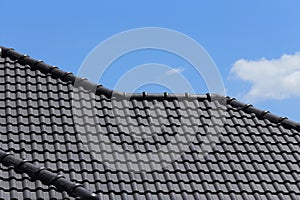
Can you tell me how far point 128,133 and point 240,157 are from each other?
6.14 feet

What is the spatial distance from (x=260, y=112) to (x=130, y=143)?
3104 millimetres

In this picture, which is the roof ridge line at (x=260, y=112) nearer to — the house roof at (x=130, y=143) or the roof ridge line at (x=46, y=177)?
the house roof at (x=130, y=143)

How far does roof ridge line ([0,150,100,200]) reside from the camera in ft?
31.1

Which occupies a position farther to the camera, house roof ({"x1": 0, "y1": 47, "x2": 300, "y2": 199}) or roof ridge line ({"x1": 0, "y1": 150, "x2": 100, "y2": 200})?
house roof ({"x1": 0, "y1": 47, "x2": 300, "y2": 199})

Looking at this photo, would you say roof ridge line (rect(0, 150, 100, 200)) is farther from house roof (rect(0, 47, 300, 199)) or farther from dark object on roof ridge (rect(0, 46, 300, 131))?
dark object on roof ridge (rect(0, 46, 300, 131))

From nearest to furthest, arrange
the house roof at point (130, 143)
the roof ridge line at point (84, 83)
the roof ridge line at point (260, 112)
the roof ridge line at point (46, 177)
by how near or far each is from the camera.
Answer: the roof ridge line at point (46, 177) < the house roof at point (130, 143) < the roof ridge line at point (84, 83) < the roof ridge line at point (260, 112)

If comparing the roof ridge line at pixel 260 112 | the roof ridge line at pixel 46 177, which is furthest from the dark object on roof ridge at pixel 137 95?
the roof ridge line at pixel 46 177

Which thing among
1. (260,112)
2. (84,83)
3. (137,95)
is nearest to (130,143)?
(137,95)

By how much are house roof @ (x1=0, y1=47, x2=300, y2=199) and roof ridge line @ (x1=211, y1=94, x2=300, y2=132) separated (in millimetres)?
19

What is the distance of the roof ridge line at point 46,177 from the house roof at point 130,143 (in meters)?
0.01

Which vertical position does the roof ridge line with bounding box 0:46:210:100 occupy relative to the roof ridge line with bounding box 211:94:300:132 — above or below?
below

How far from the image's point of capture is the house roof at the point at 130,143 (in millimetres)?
10141

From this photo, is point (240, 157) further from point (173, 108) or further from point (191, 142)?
point (173, 108)

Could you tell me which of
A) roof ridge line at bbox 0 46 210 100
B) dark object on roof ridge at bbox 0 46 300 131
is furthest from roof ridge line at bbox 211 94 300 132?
roof ridge line at bbox 0 46 210 100
